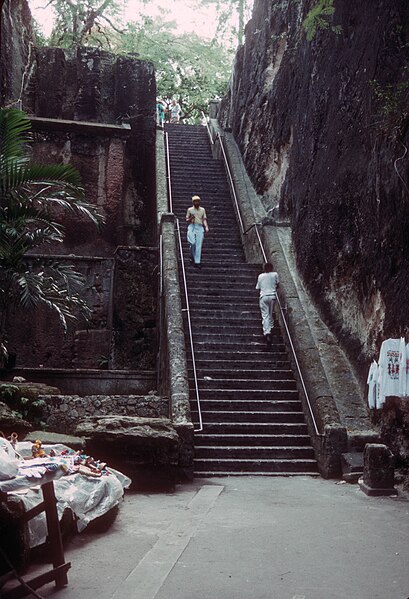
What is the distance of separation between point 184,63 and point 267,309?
67.5 feet

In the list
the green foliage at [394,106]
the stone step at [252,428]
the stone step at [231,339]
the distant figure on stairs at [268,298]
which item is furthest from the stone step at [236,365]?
the green foliage at [394,106]

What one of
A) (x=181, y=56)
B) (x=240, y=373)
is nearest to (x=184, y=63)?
(x=181, y=56)

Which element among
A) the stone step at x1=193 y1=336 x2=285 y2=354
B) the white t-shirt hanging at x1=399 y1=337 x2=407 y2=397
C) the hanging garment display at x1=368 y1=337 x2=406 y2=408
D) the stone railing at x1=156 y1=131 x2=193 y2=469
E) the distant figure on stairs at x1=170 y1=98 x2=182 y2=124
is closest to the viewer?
the white t-shirt hanging at x1=399 y1=337 x2=407 y2=397

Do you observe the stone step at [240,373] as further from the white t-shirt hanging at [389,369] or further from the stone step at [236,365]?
the white t-shirt hanging at [389,369]

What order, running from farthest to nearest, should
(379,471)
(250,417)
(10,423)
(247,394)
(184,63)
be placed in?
1. (184,63)
2. (247,394)
3. (250,417)
4. (10,423)
5. (379,471)

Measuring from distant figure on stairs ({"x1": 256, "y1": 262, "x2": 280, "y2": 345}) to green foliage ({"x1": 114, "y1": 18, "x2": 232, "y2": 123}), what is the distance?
19.0 metres

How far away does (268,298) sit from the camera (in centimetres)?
1106

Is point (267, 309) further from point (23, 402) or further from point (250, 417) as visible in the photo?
point (23, 402)

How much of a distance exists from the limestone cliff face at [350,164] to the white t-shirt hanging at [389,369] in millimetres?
297

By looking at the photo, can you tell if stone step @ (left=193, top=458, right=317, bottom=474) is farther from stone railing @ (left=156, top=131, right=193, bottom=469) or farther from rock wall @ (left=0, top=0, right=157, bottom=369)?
rock wall @ (left=0, top=0, right=157, bottom=369)

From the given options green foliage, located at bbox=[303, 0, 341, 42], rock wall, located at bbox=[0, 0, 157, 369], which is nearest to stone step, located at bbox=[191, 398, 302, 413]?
rock wall, located at bbox=[0, 0, 157, 369]

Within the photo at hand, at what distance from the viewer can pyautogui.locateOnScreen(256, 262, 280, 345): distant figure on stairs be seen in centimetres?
1097

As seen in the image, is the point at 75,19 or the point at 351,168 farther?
the point at 75,19

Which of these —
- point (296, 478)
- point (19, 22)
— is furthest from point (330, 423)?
point (19, 22)
